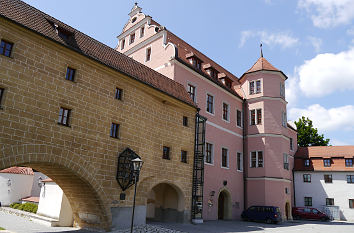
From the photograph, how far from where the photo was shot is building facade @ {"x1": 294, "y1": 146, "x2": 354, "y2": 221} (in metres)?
32.9

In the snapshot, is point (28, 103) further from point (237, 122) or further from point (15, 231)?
point (237, 122)

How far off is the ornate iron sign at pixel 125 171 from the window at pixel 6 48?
640 centimetres

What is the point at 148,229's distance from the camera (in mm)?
14758

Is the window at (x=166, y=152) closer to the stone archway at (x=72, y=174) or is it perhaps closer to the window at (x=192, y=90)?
the stone archway at (x=72, y=174)

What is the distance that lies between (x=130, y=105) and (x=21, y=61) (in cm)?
557

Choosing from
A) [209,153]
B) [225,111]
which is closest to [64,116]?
[209,153]

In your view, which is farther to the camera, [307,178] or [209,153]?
[307,178]

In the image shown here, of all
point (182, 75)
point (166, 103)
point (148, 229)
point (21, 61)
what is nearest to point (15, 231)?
point (148, 229)

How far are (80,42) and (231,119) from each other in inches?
632

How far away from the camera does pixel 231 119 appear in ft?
88.9

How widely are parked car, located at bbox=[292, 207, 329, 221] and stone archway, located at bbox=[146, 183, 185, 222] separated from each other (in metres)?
17.9

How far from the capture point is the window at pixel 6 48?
37.4 ft

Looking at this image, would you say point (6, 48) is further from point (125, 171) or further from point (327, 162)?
point (327, 162)

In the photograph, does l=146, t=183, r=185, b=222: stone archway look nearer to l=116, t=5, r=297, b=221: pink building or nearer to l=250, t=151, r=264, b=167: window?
l=116, t=5, r=297, b=221: pink building
